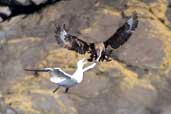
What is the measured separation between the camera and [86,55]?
2369 cm

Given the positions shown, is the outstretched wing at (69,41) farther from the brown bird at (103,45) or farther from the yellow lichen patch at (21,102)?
the yellow lichen patch at (21,102)

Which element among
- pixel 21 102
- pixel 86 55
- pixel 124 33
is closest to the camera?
pixel 124 33

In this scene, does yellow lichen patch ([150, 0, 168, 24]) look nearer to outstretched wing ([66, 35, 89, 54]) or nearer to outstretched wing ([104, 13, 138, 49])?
outstretched wing ([104, 13, 138, 49])

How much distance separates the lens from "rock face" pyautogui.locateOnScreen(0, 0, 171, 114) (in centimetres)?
2306

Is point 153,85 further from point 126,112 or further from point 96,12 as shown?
point 96,12

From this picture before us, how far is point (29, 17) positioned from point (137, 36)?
9.88 feet

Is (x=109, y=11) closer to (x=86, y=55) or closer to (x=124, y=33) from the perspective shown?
(x=86, y=55)

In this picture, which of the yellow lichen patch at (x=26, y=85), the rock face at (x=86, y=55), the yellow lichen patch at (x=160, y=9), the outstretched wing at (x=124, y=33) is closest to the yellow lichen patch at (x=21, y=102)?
A: the rock face at (x=86, y=55)

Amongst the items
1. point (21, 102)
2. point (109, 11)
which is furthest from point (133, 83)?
point (21, 102)

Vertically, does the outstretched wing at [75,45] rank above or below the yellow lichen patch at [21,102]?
above

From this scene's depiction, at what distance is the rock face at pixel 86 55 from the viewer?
75.7 feet

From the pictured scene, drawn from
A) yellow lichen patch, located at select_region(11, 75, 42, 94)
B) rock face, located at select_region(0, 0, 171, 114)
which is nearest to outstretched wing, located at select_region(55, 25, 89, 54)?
rock face, located at select_region(0, 0, 171, 114)

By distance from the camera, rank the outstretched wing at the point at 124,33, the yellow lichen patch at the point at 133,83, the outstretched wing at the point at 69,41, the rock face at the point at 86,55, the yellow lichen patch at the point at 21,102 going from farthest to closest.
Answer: the yellow lichen patch at the point at 133,83 < the rock face at the point at 86,55 < the yellow lichen patch at the point at 21,102 < the outstretched wing at the point at 69,41 < the outstretched wing at the point at 124,33

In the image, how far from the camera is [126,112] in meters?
22.9
